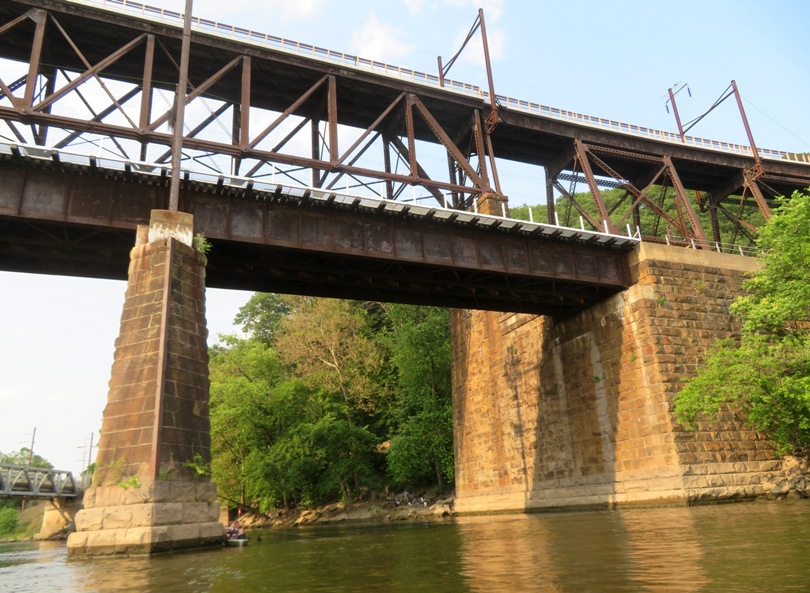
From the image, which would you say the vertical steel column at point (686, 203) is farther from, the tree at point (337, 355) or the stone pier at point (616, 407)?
the tree at point (337, 355)

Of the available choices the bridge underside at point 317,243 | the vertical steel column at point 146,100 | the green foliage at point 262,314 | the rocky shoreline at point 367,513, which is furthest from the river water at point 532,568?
the green foliage at point 262,314

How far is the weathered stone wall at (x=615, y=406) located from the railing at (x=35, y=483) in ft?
123

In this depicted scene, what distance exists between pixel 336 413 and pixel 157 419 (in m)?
26.9

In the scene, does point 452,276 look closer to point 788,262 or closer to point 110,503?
point 788,262

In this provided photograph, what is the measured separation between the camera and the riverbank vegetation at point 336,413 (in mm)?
38594

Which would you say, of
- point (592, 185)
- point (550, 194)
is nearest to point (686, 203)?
point (592, 185)

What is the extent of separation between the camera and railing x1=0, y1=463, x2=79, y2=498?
153 feet

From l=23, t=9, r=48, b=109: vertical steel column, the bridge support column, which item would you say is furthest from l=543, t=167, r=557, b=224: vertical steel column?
l=23, t=9, r=48, b=109: vertical steel column

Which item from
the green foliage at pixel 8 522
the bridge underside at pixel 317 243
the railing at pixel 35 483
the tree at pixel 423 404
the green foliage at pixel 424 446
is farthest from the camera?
the green foliage at pixel 8 522

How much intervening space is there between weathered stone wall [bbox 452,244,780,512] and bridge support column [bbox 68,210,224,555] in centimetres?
1721

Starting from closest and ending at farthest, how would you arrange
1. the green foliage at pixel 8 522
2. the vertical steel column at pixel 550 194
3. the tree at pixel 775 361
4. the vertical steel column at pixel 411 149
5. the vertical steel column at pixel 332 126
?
the tree at pixel 775 361 → the vertical steel column at pixel 332 126 → the vertical steel column at pixel 411 149 → the vertical steel column at pixel 550 194 → the green foliage at pixel 8 522

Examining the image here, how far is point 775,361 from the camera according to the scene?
20797 millimetres

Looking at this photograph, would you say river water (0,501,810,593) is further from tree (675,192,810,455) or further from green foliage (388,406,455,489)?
green foliage (388,406,455,489)

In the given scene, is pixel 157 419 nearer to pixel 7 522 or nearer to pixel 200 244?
pixel 200 244
